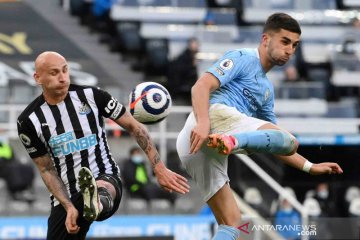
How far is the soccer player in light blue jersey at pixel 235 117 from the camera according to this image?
18.7 feet

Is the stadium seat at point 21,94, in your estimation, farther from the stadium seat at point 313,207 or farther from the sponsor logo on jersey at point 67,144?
the sponsor logo on jersey at point 67,144

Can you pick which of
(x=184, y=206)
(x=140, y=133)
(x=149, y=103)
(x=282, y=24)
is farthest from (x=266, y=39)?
(x=184, y=206)

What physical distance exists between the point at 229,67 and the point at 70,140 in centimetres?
113

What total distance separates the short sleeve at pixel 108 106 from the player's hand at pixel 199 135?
2.12 feet

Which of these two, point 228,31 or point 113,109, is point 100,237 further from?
point 228,31

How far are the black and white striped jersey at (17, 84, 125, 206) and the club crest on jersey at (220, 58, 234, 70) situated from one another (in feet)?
2.32

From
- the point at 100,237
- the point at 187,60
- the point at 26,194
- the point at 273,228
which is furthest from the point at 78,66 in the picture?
the point at 273,228

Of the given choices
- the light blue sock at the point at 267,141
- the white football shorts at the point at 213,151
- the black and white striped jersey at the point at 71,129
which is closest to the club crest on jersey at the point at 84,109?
the black and white striped jersey at the point at 71,129

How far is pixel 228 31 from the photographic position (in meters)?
14.7

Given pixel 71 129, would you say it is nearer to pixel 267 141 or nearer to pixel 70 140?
pixel 70 140

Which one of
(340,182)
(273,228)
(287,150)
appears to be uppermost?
(287,150)

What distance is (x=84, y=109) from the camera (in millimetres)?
6098

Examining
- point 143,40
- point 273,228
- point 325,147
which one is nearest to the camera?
point 273,228

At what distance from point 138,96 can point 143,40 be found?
28.0ft
